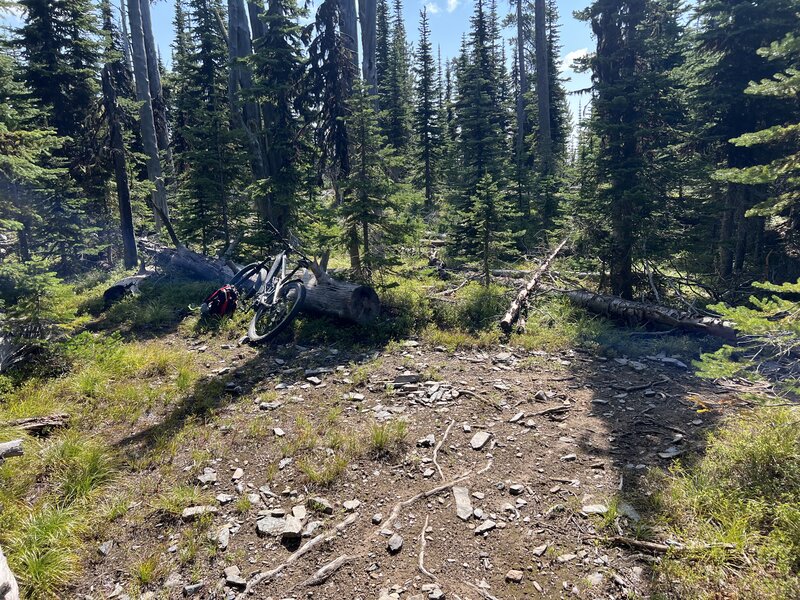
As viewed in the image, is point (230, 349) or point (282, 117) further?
point (282, 117)

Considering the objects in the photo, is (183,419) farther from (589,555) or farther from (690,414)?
(690,414)

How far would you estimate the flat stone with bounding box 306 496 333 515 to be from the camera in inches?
177

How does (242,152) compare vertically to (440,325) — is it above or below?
above

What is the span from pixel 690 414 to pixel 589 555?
331 cm

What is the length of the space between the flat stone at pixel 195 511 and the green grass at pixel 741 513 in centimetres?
423

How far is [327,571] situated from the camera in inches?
148

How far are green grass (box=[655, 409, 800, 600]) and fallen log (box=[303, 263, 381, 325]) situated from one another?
6.64 meters

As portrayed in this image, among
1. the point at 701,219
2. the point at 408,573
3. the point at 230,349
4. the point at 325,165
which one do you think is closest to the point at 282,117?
the point at 325,165

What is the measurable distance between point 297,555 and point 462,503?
1699mm

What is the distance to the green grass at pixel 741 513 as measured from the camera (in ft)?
10.7

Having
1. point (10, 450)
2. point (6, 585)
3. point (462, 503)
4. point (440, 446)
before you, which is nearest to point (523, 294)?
point (440, 446)

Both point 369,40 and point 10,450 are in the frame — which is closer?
point 10,450

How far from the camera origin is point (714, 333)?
331 inches

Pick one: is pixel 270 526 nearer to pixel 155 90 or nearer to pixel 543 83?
pixel 543 83
